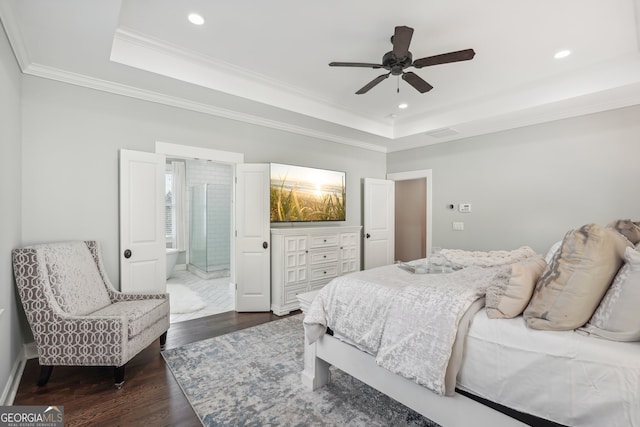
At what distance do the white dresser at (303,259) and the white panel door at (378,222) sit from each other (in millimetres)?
653

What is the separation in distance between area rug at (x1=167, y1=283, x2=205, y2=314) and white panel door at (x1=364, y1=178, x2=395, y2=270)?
2.78 m

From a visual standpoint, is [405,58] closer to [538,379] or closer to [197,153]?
[538,379]

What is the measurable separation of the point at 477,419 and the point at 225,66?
3528mm

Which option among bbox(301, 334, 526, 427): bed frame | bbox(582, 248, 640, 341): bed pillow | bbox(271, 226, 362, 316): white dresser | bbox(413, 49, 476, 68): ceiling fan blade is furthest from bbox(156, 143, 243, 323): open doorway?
bbox(582, 248, 640, 341): bed pillow

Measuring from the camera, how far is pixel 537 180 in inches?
159

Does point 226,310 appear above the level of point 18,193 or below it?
below

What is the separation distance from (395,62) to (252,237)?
8.65ft

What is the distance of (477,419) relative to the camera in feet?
4.73

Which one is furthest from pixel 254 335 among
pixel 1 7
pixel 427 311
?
pixel 1 7

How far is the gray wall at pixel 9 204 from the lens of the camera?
1979mm

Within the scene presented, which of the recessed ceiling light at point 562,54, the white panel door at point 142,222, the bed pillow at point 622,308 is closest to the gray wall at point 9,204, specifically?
the white panel door at point 142,222

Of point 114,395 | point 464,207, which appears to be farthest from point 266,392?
point 464,207

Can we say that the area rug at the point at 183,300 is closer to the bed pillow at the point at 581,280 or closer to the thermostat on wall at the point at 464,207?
the bed pillow at the point at 581,280

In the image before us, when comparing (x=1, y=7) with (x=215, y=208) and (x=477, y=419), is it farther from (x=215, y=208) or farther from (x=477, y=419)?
(x=215, y=208)
